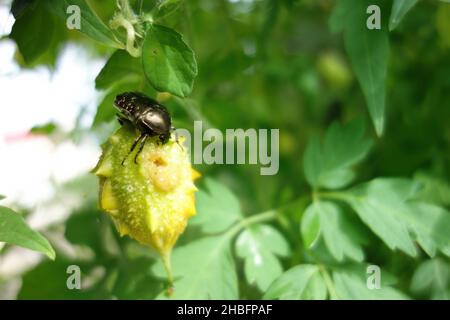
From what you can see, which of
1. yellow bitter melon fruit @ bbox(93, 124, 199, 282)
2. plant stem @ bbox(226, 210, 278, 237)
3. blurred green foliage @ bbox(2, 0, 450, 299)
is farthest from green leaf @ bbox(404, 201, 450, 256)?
yellow bitter melon fruit @ bbox(93, 124, 199, 282)

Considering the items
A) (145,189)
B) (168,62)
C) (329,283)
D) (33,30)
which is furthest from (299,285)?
(33,30)

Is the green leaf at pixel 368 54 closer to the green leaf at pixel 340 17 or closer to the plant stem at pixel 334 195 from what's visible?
the green leaf at pixel 340 17

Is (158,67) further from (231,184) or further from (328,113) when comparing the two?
(328,113)

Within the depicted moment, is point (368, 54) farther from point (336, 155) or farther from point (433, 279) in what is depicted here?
point (433, 279)

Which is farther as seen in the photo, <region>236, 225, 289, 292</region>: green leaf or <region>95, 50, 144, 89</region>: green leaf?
<region>236, 225, 289, 292</region>: green leaf

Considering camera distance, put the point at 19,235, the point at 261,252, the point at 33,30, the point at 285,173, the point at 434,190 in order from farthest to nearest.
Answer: the point at 285,173 < the point at 434,190 < the point at 261,252 < the point at 33,30 < the point at 19,235

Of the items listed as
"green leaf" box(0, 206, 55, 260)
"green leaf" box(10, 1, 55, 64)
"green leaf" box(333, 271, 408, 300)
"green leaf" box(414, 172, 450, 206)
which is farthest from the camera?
"green leaf" box(414, 172, 450, 206)

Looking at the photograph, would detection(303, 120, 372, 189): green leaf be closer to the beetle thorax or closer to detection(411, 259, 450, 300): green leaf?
detection(411, 259, 450, 300): green leaf
